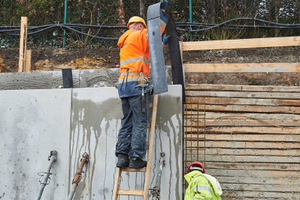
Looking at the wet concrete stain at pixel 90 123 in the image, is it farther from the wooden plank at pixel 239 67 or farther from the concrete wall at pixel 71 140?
the wooden plank at pixel 239 67

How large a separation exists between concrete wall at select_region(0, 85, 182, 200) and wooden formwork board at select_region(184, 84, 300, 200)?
0.53 metres

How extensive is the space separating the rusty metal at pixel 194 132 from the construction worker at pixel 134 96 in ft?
3.73

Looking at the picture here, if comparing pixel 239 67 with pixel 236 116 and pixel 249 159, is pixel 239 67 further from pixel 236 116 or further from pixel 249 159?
pixel 249 159

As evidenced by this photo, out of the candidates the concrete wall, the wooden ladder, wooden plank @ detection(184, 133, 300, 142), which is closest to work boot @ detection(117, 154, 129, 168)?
the wooden ladder

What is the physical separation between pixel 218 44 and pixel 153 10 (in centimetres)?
208

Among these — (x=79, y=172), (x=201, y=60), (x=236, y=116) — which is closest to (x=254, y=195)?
(x=236, y=116)

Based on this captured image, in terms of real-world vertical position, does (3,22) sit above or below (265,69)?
above

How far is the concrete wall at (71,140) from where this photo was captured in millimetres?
4012

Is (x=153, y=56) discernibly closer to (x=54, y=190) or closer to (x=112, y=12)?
(x=54, y=190)

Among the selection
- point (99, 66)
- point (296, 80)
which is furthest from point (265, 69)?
point (99, 66)

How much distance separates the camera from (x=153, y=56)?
11.5 feet

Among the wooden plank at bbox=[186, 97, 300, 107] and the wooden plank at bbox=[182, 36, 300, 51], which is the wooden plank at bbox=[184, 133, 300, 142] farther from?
the wooden plank at bbox=[182, 36, 300, 51]

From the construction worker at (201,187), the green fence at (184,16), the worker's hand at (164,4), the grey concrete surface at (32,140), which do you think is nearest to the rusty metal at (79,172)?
the grey concrete surface at (32,140)

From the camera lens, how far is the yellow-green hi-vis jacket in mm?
3191
